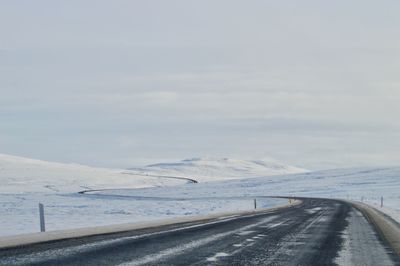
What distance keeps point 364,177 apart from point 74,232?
15125 cm

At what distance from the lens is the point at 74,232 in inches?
631

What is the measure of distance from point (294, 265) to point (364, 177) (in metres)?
156

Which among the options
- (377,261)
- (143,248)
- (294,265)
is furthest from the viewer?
(143,248)

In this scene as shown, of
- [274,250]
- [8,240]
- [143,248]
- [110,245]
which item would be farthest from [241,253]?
[8,240]

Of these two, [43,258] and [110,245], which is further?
[110,245]

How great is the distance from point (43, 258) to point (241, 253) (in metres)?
3.55

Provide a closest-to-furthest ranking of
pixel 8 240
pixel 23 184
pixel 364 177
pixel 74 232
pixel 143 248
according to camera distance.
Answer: pixel 143 248, pixel 8 240, pixel 74 232, pixel 364 177, pixel 23 184

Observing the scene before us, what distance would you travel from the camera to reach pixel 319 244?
13688 millimetres

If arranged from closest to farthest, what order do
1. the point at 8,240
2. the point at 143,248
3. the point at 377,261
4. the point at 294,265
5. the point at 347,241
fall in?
the point at 294,265, the point at 377,261, the point at 143,248, the point at 8,240, the point at 347,241

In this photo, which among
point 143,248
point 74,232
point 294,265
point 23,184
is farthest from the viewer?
point 23,184

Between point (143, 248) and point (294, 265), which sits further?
point (143, 248)

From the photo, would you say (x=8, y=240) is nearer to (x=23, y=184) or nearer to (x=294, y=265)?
(x=294, y=265)

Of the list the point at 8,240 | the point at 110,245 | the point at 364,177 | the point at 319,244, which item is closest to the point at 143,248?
the point at 110,245

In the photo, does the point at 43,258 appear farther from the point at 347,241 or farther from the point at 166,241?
the point at 347,241
